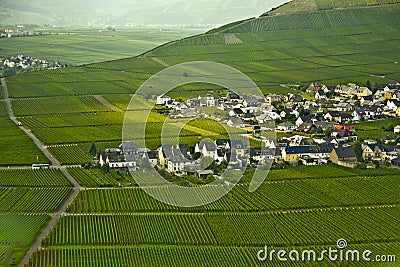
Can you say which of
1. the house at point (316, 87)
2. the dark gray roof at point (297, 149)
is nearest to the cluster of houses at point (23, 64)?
the house at point (316, 87)

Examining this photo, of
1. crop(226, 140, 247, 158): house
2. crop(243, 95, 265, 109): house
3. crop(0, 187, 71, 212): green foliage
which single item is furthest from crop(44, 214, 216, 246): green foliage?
crop(243, 95, 265, 109): house

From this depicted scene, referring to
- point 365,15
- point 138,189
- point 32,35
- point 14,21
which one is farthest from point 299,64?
point 14,21

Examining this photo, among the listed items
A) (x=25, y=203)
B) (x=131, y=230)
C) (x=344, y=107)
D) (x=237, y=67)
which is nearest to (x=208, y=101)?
(x=344, y=107)

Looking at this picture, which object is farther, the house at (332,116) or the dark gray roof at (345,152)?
the house at (332,116)

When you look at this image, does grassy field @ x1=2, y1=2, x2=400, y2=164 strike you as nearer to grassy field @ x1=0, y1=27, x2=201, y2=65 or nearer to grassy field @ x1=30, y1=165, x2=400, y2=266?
grassy field @ x1=30, y1=165, x2=400, y2=266

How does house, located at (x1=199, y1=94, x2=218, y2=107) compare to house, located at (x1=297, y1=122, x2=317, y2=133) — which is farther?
house, located at (x1=199, y1=94, x2=218, y2=107)

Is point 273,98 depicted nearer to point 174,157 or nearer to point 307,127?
point 307,127

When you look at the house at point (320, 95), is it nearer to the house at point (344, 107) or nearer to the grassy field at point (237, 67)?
the grassy field at point (237, 67)

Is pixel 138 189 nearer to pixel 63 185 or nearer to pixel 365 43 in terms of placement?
pixel 63 185
